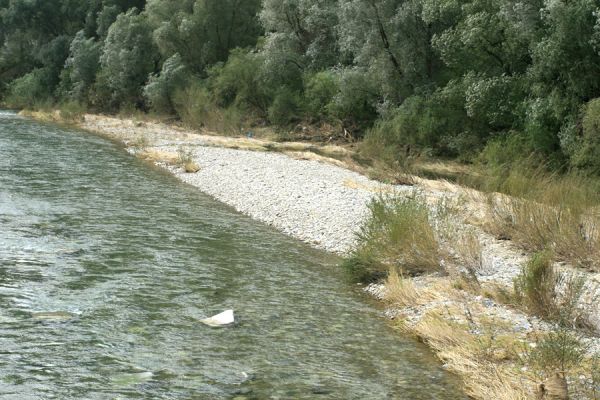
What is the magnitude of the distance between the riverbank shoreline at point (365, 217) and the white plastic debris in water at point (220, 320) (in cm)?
239

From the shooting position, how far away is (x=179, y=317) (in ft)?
28.6

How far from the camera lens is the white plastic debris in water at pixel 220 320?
855 centimetres

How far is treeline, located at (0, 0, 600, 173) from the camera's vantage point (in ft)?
72.0

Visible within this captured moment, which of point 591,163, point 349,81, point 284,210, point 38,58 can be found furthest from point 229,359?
point 38,58

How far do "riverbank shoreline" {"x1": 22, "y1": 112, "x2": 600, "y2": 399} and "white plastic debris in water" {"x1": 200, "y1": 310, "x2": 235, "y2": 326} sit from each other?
2389 millimetres

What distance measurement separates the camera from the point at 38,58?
67812 millimetres

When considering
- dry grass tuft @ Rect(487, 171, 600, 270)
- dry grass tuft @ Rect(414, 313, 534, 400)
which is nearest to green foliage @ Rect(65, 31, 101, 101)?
dry grass tuft @ Rect(487, 171, 600, 270)

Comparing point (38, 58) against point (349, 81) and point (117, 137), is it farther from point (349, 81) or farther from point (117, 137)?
point (349, 81)

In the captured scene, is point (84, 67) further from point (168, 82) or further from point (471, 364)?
point (471, 364)

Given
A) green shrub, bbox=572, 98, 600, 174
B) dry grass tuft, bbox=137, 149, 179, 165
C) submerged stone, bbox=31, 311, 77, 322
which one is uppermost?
green shrub, bbox=572, 98, 600, 174

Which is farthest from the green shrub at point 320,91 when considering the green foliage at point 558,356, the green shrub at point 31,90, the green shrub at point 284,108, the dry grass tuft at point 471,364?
the green shrub at point 31,90

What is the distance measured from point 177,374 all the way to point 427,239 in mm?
5542

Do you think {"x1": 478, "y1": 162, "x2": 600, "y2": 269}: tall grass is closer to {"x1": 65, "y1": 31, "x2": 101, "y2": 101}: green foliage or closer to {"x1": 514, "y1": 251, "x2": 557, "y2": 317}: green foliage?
{"x1": 514, "y1": 251, "x2": 557, "y2": 317}: green foliage

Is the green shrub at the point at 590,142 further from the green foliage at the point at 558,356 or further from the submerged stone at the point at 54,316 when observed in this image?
the submerged stone at the point at 54,316
